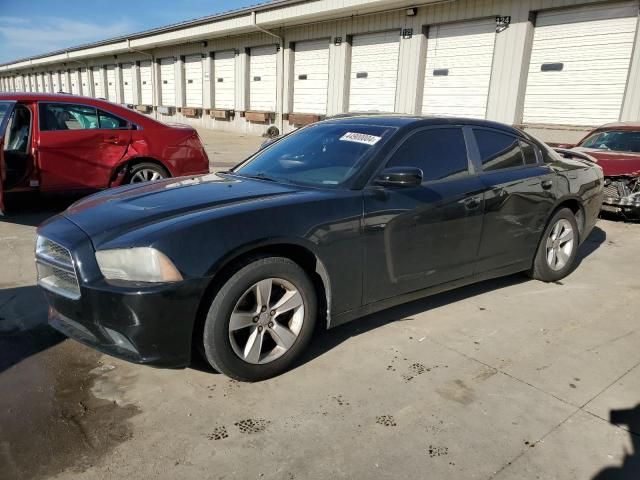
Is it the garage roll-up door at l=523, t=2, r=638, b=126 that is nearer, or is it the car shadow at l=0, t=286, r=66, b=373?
the car shadow at l=0, t=286, r=66, b=373

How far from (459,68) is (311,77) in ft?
22.2

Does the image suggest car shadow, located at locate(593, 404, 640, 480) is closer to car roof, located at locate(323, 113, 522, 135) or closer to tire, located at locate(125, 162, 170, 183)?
car roof, located at locate(323, 113, 522, 135)

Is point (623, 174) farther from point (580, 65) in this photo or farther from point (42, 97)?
point (42, 97)

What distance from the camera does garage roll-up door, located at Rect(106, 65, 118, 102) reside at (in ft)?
114

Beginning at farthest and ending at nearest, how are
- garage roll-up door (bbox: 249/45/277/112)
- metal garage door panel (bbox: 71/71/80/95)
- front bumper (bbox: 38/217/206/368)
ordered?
1. metal garage door panel (bbox: 71/71/80/95)
2. garage roll-up door (bbox: 249/45/277/112)
3. front bumper (bbox: 38/217/206/368)

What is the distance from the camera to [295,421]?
8.45 feet

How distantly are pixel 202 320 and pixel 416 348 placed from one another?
149 cm

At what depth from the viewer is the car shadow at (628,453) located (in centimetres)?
225

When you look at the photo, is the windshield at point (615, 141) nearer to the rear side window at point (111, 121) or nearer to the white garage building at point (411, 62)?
the white garage building at point (411, 62)

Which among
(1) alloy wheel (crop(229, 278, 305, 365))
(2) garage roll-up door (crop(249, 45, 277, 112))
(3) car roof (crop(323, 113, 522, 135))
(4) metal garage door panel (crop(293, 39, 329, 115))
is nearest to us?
(1) alloy wheel (crop(229, 278, 305, 365))

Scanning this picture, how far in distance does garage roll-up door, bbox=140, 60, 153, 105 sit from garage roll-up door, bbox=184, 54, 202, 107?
4443mm

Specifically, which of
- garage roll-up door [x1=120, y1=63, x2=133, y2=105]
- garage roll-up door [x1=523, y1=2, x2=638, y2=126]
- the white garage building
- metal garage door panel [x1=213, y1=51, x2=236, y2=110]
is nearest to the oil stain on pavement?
the white garage building

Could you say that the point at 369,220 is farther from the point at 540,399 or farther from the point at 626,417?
the point at 626,417

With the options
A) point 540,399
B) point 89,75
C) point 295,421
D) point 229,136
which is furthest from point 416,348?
point 89,75
